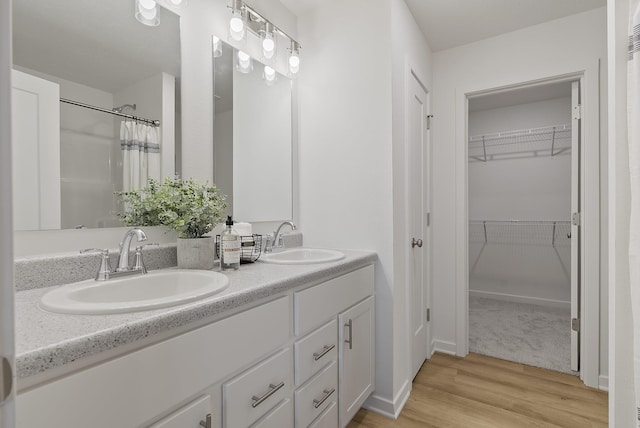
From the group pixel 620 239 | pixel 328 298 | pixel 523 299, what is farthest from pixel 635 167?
pixel 523 299

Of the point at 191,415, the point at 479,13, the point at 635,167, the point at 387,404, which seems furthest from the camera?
the point at 479,13

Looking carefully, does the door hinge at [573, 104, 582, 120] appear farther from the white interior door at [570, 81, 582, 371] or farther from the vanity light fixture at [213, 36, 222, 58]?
the vanity light fixture at [213, 36, 222, 58]

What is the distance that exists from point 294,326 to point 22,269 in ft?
2.82

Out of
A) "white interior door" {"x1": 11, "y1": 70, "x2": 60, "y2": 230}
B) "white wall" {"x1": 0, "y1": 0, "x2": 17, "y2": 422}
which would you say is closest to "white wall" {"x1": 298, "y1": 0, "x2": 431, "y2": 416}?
"white interior door" {"x1": 11, "y1": 70, "x2": 60, "y2": 230}

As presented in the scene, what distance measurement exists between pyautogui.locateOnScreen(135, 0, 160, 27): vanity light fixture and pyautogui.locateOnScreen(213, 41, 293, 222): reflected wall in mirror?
12.5 inches

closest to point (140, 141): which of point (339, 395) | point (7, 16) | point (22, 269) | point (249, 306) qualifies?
point (22, 269)

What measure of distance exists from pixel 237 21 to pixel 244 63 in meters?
0.21

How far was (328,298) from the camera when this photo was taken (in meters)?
1.36

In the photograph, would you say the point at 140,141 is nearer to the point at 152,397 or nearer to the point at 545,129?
the point at 152,397

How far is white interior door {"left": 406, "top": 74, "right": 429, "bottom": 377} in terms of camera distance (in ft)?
6.69

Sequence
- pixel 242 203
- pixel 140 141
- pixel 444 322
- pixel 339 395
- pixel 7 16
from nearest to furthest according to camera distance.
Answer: pixel 7 16
pixel 140 141
pixel 339 395
pixel 242 203
pixel 444 322

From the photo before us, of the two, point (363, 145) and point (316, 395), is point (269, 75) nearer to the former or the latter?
point (363, 145)

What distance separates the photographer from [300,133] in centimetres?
213

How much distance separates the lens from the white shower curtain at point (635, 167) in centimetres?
97
